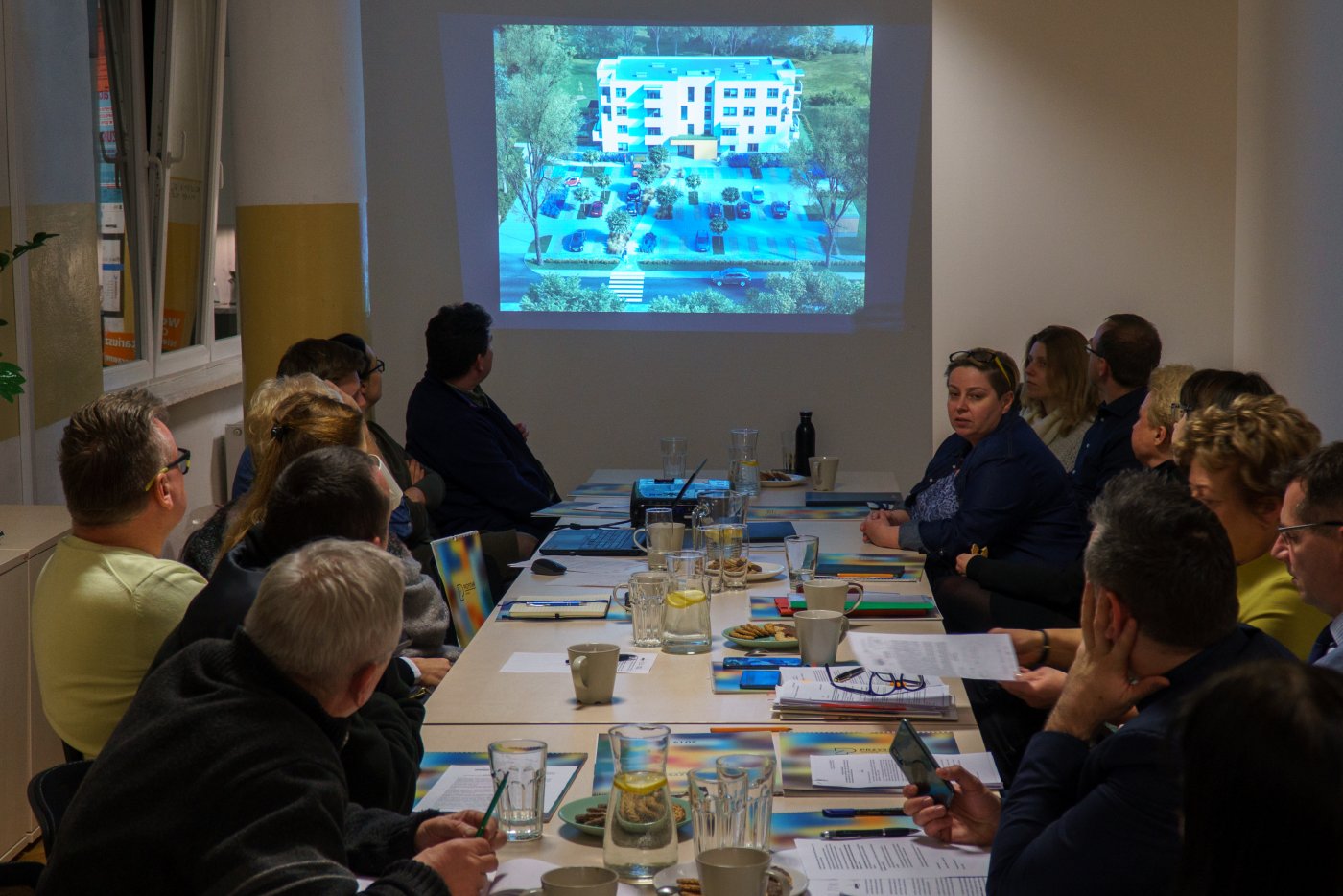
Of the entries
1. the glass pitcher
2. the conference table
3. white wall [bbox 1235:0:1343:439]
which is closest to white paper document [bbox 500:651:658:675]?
the conference table

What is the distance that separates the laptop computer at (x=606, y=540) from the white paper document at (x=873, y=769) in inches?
70.0

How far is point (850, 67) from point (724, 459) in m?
2.10

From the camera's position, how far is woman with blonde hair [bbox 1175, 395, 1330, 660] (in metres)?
2.42

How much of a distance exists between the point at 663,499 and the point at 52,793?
7.90ft

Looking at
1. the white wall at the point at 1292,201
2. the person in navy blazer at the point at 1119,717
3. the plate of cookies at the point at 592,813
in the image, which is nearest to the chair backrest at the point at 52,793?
the plate of cookies at the point at 592,813

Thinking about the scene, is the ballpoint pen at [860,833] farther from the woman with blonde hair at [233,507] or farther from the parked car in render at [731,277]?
the parked car in render at [731,277]

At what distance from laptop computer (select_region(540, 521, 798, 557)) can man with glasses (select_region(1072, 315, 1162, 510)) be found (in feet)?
3.63

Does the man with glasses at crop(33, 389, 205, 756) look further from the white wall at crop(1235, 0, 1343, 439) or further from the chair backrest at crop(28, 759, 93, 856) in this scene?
the white wall at crop(1235, 0, 1343, 439)

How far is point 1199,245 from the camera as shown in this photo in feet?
18.5

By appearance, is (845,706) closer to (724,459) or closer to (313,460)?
(313,460)

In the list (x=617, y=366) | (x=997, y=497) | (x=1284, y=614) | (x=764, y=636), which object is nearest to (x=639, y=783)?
(x=764, y=636)

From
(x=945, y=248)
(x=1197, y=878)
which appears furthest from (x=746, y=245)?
(x=1197, y=878)

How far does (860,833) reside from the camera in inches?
70.3

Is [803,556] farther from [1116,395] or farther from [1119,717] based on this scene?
[1116,395]
